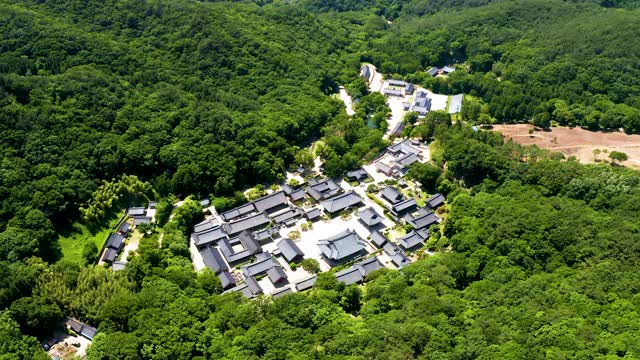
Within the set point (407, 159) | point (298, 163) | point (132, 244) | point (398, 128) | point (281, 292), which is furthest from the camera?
point (398, 128)

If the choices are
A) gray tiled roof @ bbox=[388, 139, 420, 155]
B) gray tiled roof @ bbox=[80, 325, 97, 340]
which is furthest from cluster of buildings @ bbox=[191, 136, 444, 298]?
gray tiled roof @ bbox=[80, 325, 97, 340]

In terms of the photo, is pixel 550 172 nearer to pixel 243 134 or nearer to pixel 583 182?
pixel 583 182

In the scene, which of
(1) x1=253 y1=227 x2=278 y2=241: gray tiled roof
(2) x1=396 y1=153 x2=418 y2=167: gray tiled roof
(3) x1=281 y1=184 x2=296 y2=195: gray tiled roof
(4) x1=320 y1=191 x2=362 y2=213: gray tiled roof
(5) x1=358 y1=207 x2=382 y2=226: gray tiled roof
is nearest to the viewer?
(1) x1=253 y1=227 x2=278 y2=241: gray tiled roof

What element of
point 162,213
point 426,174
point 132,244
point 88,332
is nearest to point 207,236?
point 162,213

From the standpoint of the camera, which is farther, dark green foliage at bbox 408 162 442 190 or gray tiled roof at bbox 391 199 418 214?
dark green foliage at bbox 408 162 442 190

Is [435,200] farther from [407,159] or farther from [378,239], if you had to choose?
[378,239]

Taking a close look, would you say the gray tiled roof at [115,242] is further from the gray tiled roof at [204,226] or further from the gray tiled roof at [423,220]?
the gray tiled roof at [423,220]

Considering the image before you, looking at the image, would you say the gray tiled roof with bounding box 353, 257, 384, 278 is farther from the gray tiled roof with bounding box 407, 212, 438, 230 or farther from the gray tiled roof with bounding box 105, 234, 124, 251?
the gray tiled roof with bounding box 105, 234, 124, 251
